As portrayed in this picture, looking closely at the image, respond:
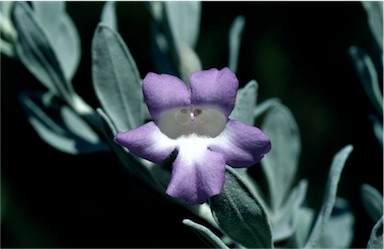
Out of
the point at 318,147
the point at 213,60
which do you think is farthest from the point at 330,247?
the point at 213,60

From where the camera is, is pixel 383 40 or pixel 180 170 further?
pixel 383 40

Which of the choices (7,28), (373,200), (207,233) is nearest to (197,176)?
(207,233)

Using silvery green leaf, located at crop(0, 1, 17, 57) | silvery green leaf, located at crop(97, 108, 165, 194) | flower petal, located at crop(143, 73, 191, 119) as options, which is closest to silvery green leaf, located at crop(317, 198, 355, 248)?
silvery green leaf, located at crop(97, 108, 165, 194)

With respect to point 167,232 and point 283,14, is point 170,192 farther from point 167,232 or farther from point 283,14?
point 283,14

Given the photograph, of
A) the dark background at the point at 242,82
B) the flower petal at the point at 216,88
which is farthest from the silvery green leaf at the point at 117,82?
→ the dark background at the point at 242,82

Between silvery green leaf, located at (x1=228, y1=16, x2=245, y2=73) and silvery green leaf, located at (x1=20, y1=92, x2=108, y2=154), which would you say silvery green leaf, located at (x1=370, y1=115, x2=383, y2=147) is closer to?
silvery green leaf, located at (x1=228, y1=16, x2=245, y2=73)

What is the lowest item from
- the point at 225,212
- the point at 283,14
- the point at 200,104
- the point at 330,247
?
the point at 330,247

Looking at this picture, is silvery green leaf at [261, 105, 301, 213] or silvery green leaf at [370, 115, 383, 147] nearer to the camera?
silvery green leaf at [370, 115, 383, 147]
